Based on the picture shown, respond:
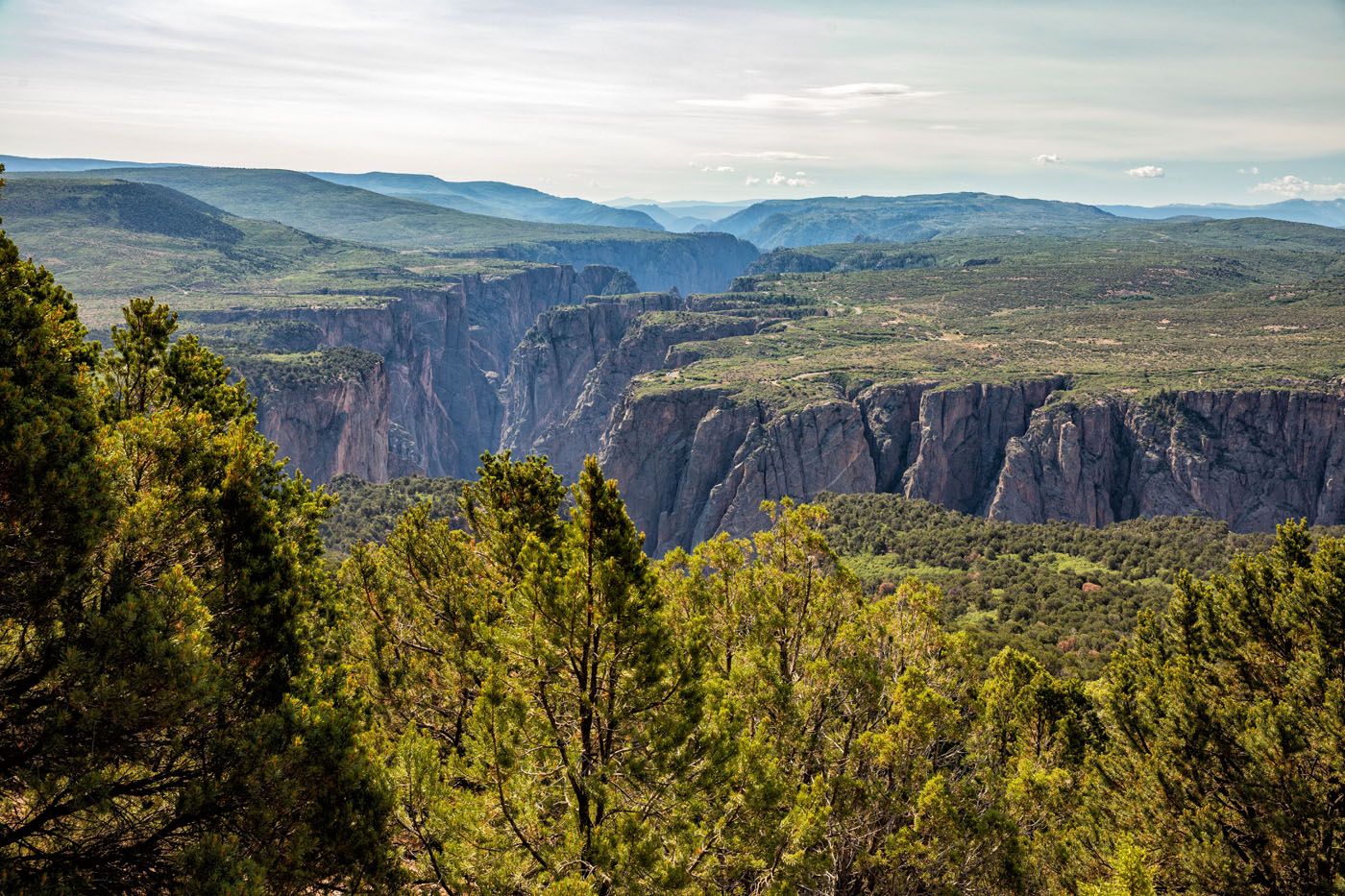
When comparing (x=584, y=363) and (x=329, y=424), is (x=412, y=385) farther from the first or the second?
(x=329, y=424)

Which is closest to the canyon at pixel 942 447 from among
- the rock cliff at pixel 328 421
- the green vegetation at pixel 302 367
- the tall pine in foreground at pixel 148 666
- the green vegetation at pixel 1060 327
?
the rock cliff at pixel 328 421

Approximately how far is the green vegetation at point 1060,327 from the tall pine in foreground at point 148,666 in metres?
95.2

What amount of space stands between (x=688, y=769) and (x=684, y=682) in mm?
1361

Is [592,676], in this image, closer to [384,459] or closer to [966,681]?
[966,681]

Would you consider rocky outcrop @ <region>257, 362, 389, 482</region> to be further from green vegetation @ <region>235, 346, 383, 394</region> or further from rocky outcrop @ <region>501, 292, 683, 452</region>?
rocky outcrop @ <region>501, 292, 683, 452</region>

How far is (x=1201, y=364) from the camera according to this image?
323 ft

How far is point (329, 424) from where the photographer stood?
110 meters

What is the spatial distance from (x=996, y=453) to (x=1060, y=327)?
130 feet

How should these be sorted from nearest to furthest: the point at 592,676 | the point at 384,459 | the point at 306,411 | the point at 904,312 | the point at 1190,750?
1. the point at 592,676
2. the point at 1190,750
3. the point at 306,411
4. the point at 384,459
5. the point at 904,312

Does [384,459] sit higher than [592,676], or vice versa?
[592,676]

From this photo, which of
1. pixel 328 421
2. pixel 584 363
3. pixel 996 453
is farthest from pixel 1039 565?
pixel 584 363

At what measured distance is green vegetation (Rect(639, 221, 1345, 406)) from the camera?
100938 millimetres

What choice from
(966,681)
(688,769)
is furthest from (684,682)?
(966,681)

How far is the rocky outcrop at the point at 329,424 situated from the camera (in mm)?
103500
